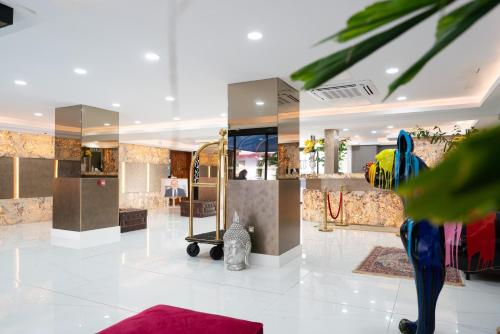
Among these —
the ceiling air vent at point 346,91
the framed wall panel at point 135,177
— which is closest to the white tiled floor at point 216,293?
the ceiling air vent at point 346,91

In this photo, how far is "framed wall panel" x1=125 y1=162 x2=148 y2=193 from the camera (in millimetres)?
13469

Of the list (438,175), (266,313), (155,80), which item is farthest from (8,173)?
(438,175)

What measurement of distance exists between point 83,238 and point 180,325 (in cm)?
549

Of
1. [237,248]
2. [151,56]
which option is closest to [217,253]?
[237,248]

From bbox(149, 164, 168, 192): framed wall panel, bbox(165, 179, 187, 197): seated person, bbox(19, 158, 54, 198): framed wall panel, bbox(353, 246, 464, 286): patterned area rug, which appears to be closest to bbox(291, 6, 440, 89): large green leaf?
bbox(353, 246, 464, 286): patterned area rug

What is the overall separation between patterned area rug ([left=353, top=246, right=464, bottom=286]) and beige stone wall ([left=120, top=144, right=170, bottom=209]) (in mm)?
10197

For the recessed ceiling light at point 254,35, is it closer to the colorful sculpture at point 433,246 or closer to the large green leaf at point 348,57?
the colorful sculpture at point 433,246

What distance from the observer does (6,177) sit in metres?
9.77

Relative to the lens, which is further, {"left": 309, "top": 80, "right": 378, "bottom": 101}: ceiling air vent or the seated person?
the seated person

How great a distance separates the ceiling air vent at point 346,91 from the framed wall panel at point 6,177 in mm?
9053

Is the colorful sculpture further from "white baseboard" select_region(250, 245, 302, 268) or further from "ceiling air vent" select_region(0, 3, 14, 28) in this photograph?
"ceiling air vent" select_region(0, 3, 14, 28)

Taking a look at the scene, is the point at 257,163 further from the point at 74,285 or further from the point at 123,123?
the point at 123,123

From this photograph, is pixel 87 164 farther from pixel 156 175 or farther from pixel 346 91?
pixel 156 175

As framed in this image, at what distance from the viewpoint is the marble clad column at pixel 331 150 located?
398 inches
